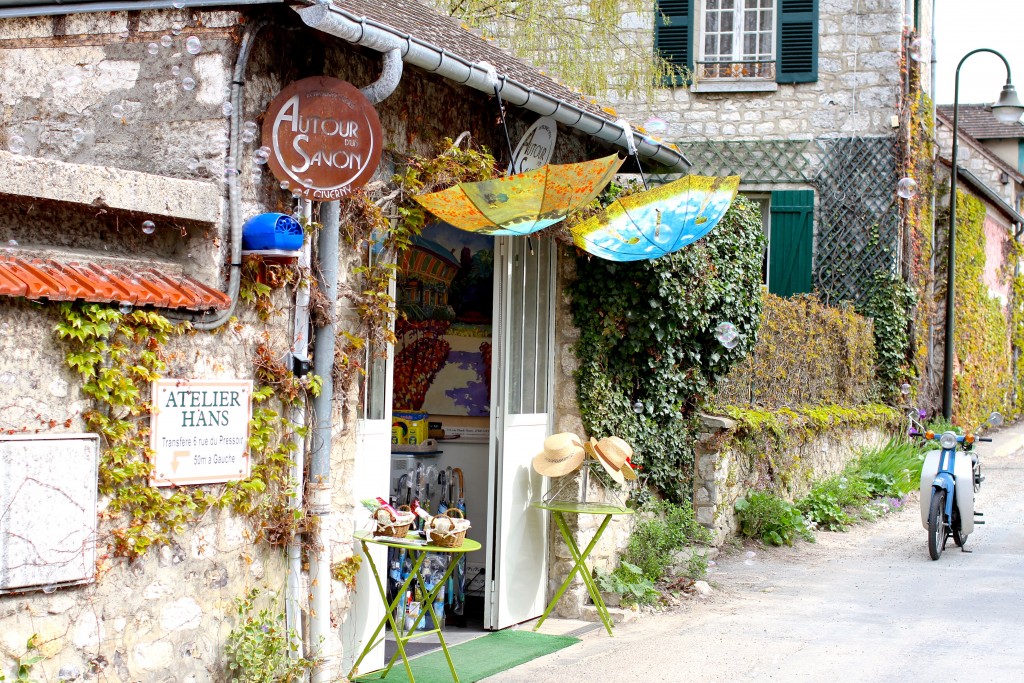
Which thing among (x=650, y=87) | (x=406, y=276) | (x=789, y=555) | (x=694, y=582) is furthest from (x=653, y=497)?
(x=650, y=87)

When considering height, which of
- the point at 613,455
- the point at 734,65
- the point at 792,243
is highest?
the point at 734,65

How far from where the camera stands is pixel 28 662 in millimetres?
4242

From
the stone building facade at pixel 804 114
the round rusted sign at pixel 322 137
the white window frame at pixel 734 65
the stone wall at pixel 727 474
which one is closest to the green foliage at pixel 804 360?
the stone wall at pixel 727 474

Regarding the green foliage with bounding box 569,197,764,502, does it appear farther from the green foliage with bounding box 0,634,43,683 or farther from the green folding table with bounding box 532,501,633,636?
the green foliage with bounding box 0,634,43,683

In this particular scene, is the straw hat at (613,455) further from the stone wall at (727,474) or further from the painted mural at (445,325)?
the stone wall at (727,474)

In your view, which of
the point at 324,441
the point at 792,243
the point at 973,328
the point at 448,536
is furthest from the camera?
the point at 973,328

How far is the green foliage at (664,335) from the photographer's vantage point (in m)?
8.44

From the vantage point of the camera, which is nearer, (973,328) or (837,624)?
(837,624)

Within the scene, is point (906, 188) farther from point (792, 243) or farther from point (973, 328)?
point (973, 328)

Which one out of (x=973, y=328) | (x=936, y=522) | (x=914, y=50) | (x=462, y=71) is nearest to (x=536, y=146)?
(x=462, y=71)

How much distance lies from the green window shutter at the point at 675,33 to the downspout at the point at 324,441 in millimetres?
11604

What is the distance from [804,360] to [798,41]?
16.9 feet

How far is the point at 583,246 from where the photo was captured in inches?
310

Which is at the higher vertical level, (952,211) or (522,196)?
(952,211)
